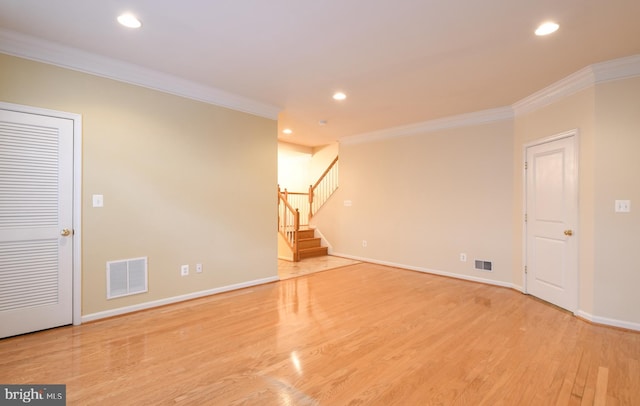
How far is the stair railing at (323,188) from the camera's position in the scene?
7.66 m

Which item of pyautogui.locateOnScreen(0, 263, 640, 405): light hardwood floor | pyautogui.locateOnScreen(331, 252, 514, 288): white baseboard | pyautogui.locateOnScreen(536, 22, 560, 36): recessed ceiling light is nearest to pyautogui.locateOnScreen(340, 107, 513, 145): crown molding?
pyautogui.locateOnScreen(536, 22, 560, 36): recessed ceiling light

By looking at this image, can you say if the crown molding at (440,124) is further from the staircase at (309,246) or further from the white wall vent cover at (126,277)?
the white wall vent cover at (126,277)

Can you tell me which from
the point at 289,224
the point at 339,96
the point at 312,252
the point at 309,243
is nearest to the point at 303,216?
the point at 289,224

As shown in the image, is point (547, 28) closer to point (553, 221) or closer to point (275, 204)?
point (553, 221)

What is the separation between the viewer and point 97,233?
10.7 feet

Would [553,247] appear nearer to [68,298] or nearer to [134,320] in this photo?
[134,320]

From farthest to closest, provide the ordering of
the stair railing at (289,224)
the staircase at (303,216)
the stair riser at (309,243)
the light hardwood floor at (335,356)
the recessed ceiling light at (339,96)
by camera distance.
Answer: the stair riser at (309,243) → the staircase at (303,216) → the stair railing at (289,224) → the recessed ceiling light at (339,96) → the light hardwood floor at (335,356)

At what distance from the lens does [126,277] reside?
3473mm

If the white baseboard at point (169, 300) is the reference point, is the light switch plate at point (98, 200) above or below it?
above

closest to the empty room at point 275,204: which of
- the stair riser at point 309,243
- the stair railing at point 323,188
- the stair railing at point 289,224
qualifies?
the stair railing at point 289,224

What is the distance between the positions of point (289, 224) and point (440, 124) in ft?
12.9

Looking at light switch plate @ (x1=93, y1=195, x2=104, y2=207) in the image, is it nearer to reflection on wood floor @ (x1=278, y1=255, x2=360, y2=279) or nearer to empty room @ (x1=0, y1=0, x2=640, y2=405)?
empty room @ (x1=0, y1=0, x2=640, y2=405)

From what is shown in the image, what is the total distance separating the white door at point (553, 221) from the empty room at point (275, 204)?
1.1 inches

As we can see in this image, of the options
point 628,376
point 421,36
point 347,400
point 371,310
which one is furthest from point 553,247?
point 347,400
